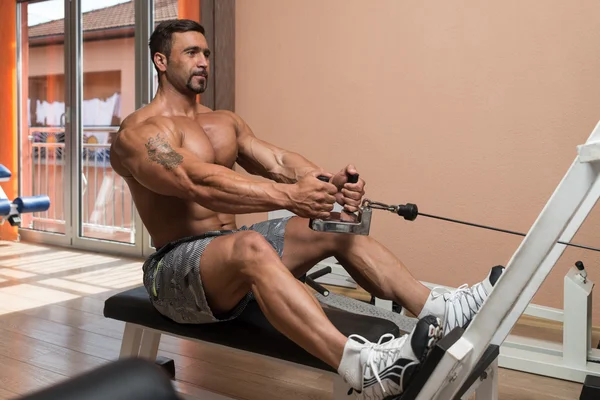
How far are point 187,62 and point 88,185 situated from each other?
3254 mm

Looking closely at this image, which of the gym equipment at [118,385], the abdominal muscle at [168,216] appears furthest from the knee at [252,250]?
the gym equipment at [118,385]

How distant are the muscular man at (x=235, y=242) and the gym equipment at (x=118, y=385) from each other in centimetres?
75

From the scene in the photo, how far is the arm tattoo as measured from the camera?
1.54 meters

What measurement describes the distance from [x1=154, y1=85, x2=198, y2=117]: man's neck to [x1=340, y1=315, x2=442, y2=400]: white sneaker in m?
0.99

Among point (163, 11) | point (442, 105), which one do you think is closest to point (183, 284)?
point (442, 105)

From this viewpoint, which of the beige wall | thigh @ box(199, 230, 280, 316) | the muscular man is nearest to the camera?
the muscular man

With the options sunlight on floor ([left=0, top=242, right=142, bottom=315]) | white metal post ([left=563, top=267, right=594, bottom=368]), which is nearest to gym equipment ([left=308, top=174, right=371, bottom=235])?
white metal post ([left=563, top=267, right=594, bottom=368])

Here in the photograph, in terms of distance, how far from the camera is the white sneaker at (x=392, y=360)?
1.14 meters

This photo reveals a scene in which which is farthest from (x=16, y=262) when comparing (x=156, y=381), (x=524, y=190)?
(x=156, y=381)

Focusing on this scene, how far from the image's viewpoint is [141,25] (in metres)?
3.86

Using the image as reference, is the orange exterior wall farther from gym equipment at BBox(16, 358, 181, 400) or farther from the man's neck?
gym equipment at BBox(16, 358, 181, 400)

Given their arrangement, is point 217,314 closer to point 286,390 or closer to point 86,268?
point 286,390

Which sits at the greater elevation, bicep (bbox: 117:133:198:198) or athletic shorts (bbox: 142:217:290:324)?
bicep (bbox: 117:133:198:198)

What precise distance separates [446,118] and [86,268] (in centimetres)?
236
